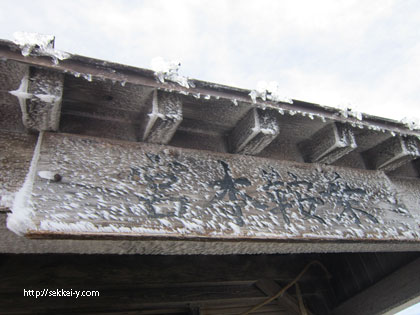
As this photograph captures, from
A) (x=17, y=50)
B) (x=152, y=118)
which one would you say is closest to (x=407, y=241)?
(x=152, y=118)

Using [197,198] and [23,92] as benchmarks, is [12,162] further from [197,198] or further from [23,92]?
[197,198]

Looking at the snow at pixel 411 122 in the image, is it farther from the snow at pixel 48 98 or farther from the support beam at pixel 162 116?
the snow at pixel 48 98

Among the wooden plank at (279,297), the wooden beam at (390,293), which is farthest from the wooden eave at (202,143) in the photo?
the wooden plank at (279,297)

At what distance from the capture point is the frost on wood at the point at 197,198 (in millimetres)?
1281

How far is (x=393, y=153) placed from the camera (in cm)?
226

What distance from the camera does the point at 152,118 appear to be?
61.8 inches

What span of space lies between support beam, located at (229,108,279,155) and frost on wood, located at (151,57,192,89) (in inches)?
17.5

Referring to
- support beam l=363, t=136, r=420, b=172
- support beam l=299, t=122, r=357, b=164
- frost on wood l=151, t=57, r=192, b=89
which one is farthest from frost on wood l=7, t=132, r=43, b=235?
support beam l=363, t=136, r=420, b=172

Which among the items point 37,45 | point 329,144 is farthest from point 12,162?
point 329,144

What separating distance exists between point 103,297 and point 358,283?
222cm

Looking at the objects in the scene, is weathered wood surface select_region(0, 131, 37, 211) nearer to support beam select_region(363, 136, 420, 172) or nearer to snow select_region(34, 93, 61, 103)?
snow select_region(34, 93, 61, 103)

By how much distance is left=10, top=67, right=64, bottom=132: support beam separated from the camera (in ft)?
4.49

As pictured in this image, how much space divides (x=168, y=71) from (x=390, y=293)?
245cm

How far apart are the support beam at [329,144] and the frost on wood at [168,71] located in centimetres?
102
